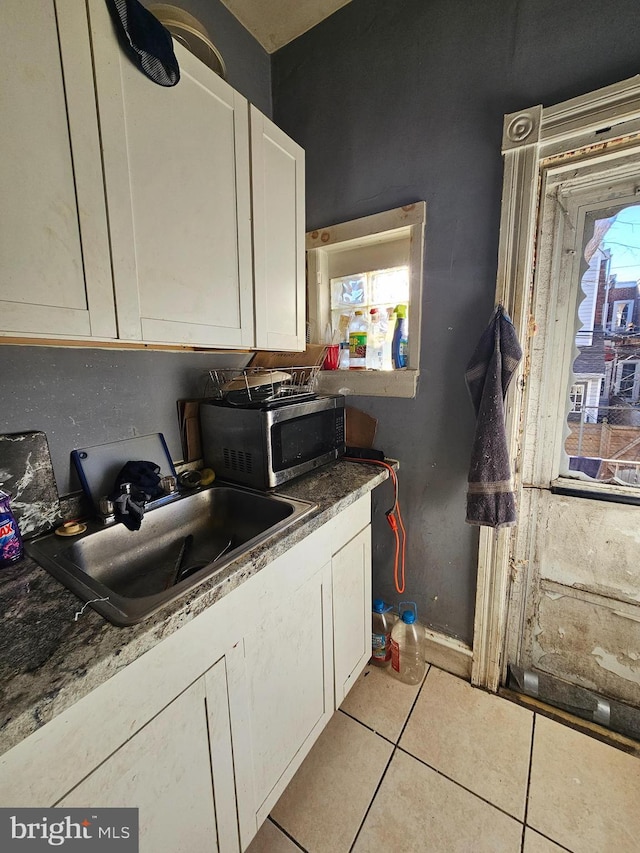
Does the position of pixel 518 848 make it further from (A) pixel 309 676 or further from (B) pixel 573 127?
(B) pixel 573 127

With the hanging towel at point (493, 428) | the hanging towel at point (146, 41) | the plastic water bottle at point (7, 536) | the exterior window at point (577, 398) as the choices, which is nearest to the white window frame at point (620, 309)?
the exterior window at point (577, 398)

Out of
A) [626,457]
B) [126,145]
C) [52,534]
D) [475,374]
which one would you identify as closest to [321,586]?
[52,534]

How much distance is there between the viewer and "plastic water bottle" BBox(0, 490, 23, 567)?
0.81 m

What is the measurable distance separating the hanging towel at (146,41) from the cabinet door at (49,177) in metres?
0.08

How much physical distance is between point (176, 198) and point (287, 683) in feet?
4.47

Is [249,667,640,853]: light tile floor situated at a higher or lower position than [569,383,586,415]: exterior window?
lower

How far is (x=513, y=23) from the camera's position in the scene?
115cm

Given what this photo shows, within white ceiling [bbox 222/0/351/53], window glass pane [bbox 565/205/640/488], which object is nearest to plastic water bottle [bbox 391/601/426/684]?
window glass pane [bbox 565/205/640/488]

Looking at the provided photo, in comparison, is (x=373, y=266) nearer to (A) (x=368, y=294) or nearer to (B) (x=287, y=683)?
(A) (x=368, y=294)

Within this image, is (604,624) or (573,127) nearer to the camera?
(573,127)

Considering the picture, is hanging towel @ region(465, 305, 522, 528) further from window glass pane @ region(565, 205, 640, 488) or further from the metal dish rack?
the metal dish rack

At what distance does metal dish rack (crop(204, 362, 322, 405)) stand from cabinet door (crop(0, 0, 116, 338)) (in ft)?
1.84

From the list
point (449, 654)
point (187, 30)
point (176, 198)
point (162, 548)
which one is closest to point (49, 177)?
point (176, 198)

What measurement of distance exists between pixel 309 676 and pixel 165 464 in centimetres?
86
